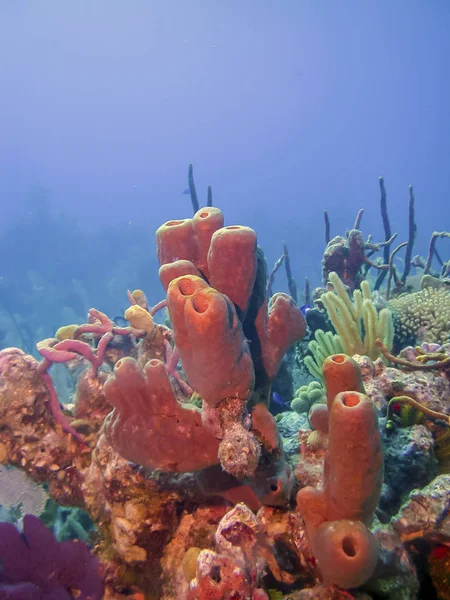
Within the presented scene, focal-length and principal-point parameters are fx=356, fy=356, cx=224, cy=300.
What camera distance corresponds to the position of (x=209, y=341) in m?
1.63

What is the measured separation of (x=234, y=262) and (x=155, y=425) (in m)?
1.04

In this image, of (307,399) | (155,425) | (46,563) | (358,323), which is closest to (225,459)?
(155,425)

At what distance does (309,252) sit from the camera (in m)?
65.9

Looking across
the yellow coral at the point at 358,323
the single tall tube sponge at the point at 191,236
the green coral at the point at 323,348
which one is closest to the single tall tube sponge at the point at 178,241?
the single tall tube sponge at the point at 191,236

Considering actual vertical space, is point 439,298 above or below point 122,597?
above

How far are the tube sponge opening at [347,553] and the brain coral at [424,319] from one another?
13.4 ft

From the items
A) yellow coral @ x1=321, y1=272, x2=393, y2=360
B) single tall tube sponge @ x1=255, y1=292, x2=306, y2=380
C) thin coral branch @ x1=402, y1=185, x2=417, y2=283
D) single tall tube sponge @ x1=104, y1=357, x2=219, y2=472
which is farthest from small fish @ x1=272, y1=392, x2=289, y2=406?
thin coral branch @ x1=402, y1=185, x2=417, y2=283

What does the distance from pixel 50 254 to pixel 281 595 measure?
2477 inches

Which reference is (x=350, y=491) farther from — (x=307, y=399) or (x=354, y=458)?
(x=307, y=399)

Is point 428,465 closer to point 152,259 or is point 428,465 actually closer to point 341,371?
point 341,371

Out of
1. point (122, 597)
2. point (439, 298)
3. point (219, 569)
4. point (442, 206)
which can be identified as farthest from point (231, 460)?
point (442, 206)

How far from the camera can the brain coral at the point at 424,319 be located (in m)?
4.97

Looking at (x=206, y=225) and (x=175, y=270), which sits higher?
(x=206, y=225)

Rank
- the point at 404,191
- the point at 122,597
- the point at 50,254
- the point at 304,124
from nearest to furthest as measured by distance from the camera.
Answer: the point at 122,597
the point at 50,254
the point at 404,191
the point at 304,124
